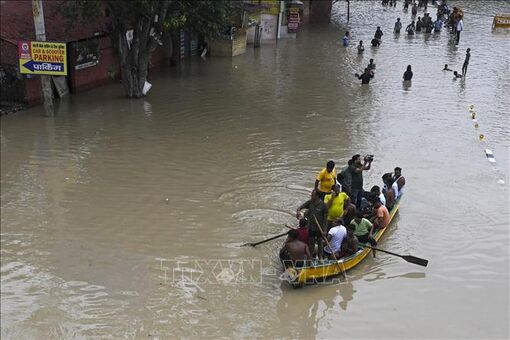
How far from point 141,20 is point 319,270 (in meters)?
13.1

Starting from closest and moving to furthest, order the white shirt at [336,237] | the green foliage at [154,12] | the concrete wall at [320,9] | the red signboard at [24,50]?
1. the white shirt at [336,237]
2. the red signboard at [24,50]
3. the green foliage at [154,12]
4. the concrete wall at [320,9]

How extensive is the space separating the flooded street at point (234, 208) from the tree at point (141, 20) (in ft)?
4.31

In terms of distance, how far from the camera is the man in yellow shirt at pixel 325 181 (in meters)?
11.6

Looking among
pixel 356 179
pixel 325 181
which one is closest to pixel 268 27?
pixel 356 179

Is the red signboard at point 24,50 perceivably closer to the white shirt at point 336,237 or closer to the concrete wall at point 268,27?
the white shirt at point 336,237

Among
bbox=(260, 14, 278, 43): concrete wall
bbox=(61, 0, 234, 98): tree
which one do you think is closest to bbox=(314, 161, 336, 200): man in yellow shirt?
bbox=(61, 0, 234, 98): tree

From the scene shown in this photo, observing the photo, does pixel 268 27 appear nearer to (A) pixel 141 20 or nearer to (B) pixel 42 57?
(A) pixel 141 20

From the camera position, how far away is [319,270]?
9.87 meters

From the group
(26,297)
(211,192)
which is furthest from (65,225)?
(211,192)

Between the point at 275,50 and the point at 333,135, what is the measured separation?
16306 millimetres

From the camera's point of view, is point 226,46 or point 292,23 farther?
point 292,23

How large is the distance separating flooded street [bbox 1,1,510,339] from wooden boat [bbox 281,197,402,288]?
0.23 metres

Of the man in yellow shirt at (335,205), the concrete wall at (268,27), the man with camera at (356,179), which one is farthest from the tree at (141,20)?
the concrete wall at (268,27)

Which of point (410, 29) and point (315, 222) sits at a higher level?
point (410, 29)
